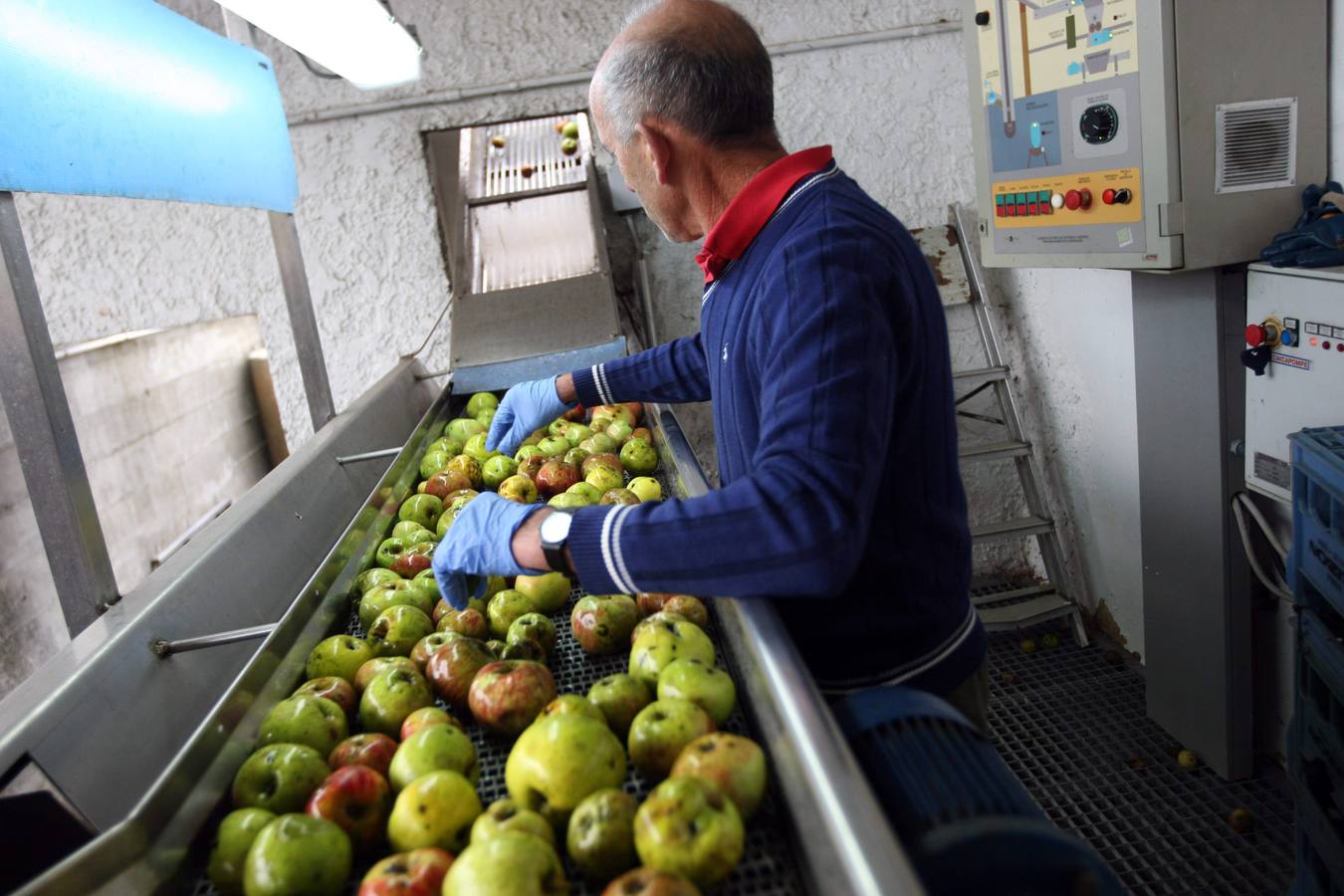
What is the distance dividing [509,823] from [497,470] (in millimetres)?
1468

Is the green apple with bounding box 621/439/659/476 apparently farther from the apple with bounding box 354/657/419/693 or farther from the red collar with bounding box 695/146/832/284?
the apple with bounding box 354/657/419/693

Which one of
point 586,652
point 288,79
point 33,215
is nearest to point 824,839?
point 586,652

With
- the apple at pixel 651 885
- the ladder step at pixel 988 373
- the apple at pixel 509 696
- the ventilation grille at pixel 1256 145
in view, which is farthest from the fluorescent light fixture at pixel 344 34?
the ladder step at pixel 988 373

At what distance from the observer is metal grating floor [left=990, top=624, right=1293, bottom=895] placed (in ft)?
7.83

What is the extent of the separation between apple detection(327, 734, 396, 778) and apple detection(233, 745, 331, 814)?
0.03 metres

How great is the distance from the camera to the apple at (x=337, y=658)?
4.47 ft

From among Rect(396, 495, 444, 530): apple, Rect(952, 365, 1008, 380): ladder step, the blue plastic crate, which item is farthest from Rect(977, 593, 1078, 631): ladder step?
Rect(396, 495, 444, 530): apple

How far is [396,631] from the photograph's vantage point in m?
1.49

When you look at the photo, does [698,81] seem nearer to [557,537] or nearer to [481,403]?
[557,537]

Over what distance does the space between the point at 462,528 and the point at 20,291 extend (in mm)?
784

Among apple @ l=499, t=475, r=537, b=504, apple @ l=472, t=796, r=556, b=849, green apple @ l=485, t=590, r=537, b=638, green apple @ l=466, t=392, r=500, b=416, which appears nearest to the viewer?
apple @ l=472, t=796, r=556, b=849

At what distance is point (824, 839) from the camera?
0.77 m

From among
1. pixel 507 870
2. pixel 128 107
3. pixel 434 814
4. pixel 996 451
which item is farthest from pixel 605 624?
pixel 996 451

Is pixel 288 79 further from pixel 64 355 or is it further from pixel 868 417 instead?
pixel 868 417
